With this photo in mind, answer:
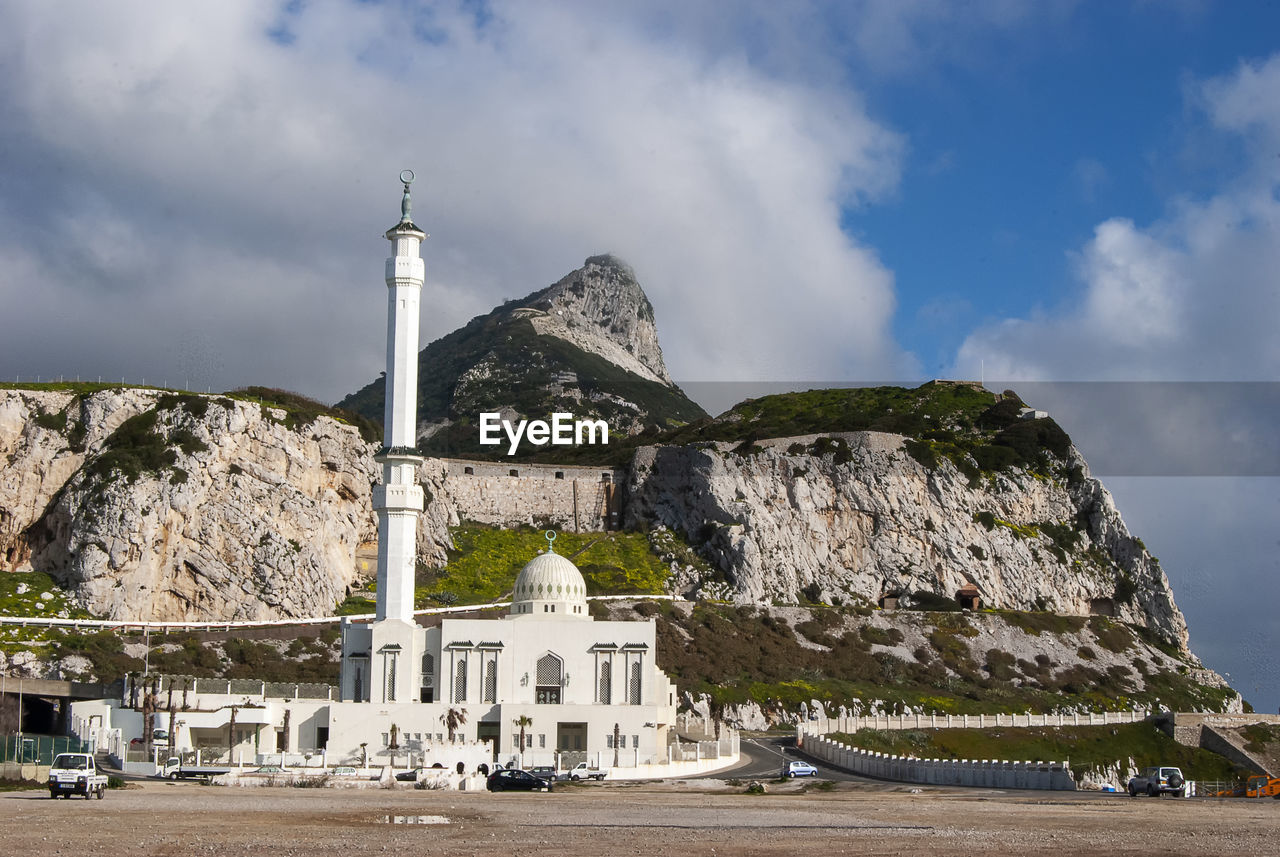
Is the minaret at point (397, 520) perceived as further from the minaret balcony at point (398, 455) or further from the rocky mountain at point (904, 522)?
the rocky mountain at point (904, 522)

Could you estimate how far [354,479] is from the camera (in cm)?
11481

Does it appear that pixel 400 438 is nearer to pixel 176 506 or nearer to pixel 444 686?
pixel 444 686

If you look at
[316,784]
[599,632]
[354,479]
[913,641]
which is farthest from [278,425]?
[316,784]

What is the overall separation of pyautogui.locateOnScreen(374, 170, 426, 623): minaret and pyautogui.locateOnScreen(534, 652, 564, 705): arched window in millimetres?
7721

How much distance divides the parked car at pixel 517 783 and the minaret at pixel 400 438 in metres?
24.9

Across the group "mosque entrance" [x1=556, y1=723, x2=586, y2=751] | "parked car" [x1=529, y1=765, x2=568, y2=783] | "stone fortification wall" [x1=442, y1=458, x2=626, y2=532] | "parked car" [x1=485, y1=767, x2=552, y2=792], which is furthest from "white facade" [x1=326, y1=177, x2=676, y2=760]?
"stone fortification wall" [x1=442, y1=458, x2=626, y2=532]

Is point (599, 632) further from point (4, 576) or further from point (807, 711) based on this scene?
point (4, 576)

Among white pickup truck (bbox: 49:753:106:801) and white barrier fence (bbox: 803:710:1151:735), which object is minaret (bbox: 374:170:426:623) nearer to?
white barrier fence (bbox: 803:710:1151:735)

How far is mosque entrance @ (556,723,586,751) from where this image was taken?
73.4 meters

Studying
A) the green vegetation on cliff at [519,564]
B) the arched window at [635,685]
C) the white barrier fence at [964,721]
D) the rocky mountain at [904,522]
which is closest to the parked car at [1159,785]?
Answer: the arched window at [635,685]

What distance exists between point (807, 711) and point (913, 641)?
2033 centimetres

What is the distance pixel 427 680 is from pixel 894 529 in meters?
63.2

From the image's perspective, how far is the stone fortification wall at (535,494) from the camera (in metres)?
131

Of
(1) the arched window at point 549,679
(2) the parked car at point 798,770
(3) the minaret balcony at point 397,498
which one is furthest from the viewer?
(3) the minaret balcony at point 397,498
